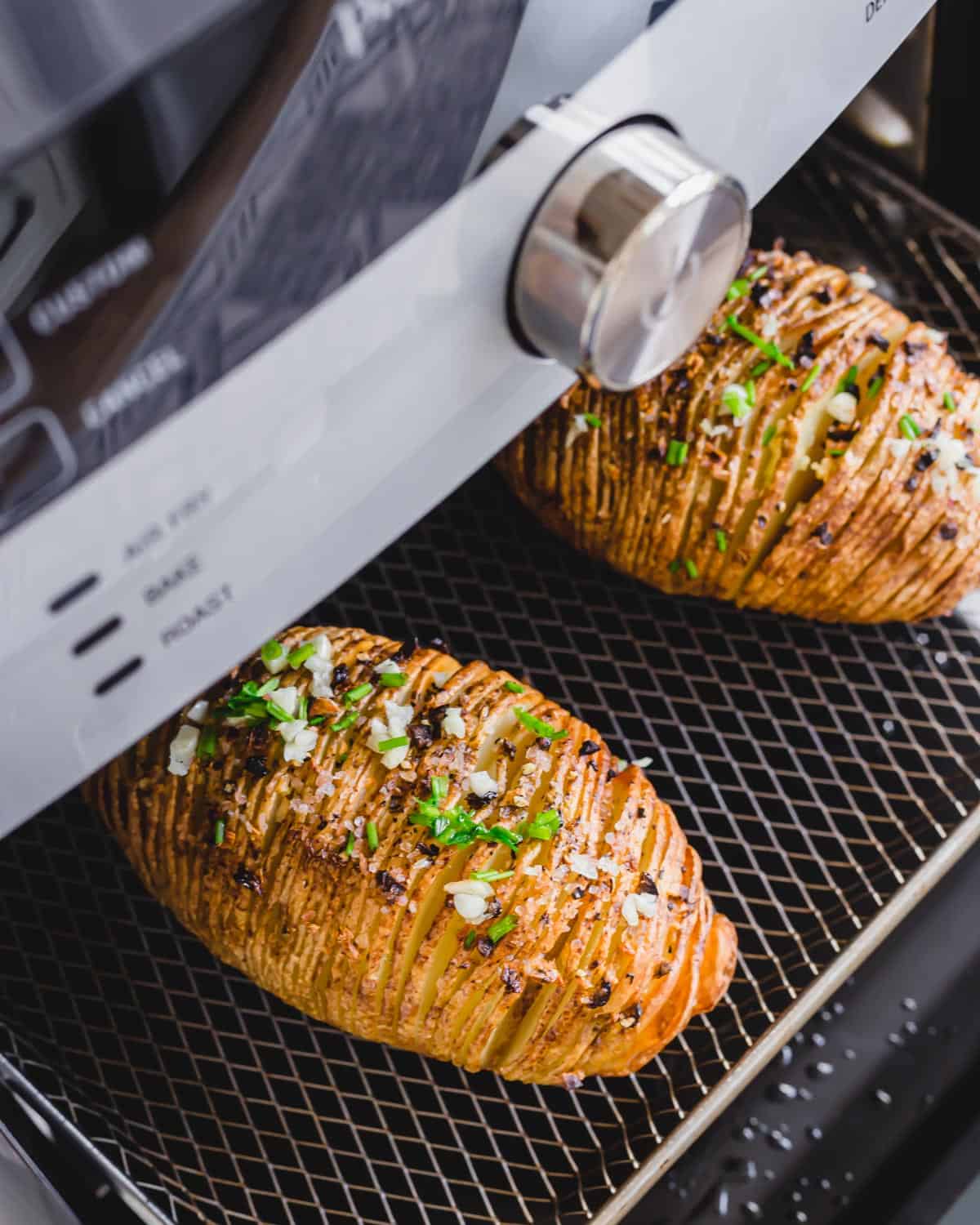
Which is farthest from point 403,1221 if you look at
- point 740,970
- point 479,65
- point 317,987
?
point 479,65

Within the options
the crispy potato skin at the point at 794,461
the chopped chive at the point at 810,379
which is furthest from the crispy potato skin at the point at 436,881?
the chopped chive at the point at 810,379

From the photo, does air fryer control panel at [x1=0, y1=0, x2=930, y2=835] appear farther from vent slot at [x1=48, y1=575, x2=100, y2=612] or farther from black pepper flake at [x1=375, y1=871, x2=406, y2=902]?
black pepper flake at [x1=375, y1=871, x2=406, y2=902]

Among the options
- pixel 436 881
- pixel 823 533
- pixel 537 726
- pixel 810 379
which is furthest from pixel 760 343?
pixel 436 881

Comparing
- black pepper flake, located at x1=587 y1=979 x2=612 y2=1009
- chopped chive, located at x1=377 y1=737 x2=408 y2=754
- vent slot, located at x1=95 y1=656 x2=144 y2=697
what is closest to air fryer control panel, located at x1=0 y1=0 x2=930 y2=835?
vent slot, located at x1=95 y1=656 x2=144 y2=697

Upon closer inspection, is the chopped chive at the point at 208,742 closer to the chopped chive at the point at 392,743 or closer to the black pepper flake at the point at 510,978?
the chopped chive at the point at 392,743

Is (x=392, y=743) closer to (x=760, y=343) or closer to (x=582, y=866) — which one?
(x=582, y=866)

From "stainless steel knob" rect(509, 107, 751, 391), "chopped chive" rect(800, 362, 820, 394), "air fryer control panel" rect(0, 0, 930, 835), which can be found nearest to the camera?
"air fryer control panel" rect(0, 0, 930, 835)
